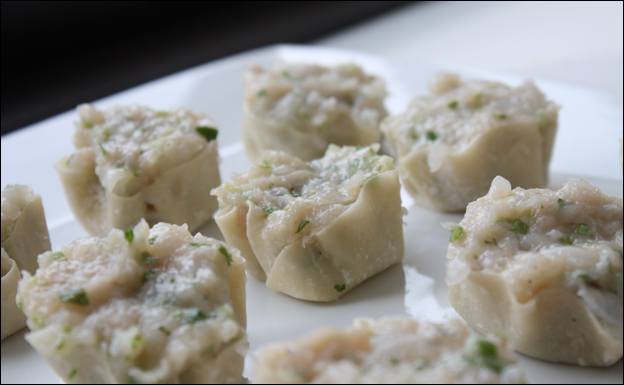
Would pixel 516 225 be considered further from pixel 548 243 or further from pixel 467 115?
pixel 467 115

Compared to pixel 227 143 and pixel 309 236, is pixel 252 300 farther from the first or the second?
pixel 227 143

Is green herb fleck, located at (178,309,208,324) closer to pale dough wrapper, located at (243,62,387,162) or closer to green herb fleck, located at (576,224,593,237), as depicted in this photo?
green herb fleck, located at (576,224,593,237)

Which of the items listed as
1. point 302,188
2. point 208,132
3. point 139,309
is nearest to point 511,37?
point 208,132

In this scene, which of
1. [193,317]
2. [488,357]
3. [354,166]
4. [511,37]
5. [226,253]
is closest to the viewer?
[488,357]

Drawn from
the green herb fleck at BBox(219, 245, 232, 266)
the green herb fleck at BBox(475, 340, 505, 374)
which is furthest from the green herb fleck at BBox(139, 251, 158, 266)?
the green herb fleck at BBox(475, 340, 505, 374)

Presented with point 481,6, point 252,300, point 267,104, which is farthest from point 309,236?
point 481,6

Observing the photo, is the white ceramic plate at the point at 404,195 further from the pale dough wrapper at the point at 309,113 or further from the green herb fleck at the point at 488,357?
the green herb fleck at the point at 488,357
